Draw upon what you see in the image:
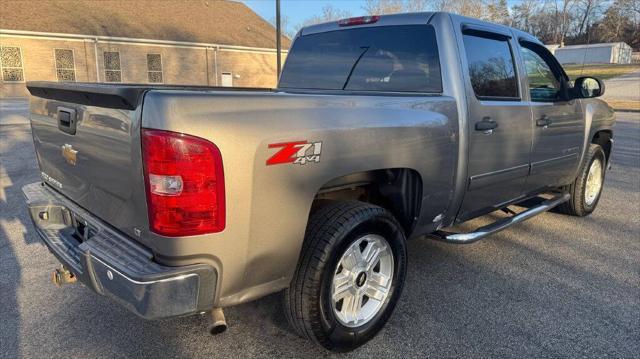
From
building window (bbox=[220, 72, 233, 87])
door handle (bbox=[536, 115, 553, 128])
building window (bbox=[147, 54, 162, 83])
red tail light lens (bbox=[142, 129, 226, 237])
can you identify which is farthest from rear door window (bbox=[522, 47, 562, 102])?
building window (bbox=[220, 72, 233, 87])

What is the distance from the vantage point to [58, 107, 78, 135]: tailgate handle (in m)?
2.40

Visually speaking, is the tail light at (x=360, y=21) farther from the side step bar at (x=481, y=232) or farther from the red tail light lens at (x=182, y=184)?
the red tail light lens at (x=182, y=184)

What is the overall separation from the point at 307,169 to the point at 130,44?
28.0 m

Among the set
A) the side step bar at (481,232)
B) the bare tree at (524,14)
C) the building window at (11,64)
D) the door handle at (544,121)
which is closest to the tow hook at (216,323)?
the side step bar at (481,232)

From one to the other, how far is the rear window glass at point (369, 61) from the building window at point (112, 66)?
26.0 m

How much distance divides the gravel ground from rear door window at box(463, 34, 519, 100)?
1.46 metres

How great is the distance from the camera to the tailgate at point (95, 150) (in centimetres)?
200

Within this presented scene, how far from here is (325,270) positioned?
2.40 meters

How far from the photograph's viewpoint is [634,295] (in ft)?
11.1

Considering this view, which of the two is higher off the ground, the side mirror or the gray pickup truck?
the side mirror

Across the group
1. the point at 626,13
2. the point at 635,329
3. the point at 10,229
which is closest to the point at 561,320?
the point at 635,329

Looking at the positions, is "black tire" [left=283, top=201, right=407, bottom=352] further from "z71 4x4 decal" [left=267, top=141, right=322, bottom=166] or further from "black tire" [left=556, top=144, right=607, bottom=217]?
"black tire" [left=556, top=144, right=607, bottom=217]

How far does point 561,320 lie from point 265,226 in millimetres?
2188

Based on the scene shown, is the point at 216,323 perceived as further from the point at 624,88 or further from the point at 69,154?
the point at 624,88
